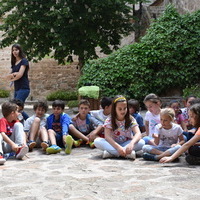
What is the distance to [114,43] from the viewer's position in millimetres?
16844

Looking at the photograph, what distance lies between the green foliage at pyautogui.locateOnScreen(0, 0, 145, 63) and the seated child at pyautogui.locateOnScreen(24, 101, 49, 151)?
26.6 ft

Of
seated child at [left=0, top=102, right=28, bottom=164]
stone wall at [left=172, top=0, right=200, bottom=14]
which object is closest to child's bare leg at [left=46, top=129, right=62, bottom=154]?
seated child at [left=0, top=102, right=28, bottom=164]

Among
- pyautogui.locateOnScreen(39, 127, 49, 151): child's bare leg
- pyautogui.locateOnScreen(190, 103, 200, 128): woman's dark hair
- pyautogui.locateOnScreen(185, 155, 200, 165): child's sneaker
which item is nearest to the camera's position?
pyautogui.locateOnScreen(185, 155, 200, 165): child's sneaker

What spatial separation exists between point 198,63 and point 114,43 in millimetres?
5167

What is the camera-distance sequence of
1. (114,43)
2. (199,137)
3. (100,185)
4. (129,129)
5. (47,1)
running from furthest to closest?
(114,43) < (47,1) < (129,129) < (199,137) < (100,185)

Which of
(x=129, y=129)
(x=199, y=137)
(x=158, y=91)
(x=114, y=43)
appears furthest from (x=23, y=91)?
(x=114, y=43)

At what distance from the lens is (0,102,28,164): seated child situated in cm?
550

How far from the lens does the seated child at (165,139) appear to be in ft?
17.1

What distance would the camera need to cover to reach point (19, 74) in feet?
23.5

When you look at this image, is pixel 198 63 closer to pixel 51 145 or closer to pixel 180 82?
pixel 180 82

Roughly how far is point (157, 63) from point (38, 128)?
7.59 m

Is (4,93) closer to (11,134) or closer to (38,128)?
(38,128)

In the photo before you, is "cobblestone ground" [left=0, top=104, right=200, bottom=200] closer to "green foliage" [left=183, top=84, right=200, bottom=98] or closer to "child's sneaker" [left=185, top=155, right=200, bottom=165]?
"child's sneaker" [left=185, top=155, right=200, bottom=165]

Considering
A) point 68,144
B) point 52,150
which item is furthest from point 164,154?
point 52,150
